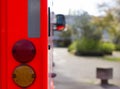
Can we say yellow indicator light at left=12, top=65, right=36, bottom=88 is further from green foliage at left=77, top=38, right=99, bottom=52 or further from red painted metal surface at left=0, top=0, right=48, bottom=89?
green foliage at left=77, top=38, right=99, bottom=52

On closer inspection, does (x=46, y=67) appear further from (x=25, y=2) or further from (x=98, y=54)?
(x=98, y=54)

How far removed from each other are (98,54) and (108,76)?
21502mm

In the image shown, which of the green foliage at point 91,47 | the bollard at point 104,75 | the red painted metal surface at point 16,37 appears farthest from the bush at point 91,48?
the red painted metal surface at point 16,37

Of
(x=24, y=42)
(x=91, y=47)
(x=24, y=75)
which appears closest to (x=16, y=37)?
(x=24, y=42)

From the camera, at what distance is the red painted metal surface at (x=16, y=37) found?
97.5 inches

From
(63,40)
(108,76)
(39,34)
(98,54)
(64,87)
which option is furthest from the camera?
(63,40)

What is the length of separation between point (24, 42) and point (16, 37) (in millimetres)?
63

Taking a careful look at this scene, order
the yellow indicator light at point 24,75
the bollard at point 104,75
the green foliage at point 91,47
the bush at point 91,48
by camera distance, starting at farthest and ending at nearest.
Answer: the green foliage at point 91,47, the bush at point 91,48, the bollard at point 104,75, the yellow indicator light at point 24,75

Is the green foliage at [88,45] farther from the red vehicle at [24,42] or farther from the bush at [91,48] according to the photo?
the red vehicle at [24,42]

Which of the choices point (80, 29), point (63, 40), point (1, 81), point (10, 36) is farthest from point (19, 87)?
point (63, 40)

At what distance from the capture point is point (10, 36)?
98.0 inches

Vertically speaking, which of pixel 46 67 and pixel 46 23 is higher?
pixel 46 23

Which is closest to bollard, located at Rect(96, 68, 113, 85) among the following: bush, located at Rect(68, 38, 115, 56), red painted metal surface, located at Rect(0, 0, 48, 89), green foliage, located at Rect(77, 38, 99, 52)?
red painted metal surface, located at Rect(0, 0, 48, 89)

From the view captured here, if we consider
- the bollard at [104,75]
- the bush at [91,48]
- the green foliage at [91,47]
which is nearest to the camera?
the bollard at [104,75]
